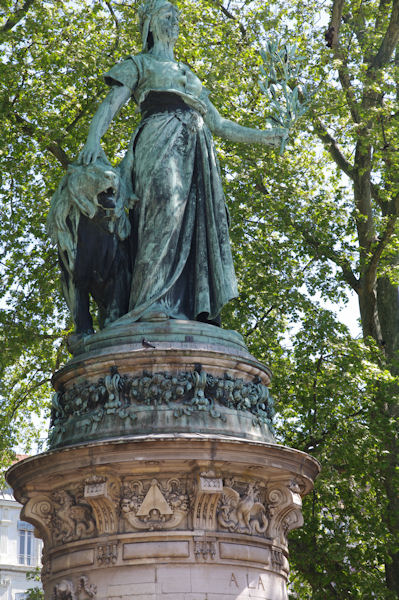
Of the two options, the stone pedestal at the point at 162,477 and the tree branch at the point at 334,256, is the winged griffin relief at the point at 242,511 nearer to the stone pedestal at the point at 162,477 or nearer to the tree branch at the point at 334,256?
the stone pedestal at the point at 162,477

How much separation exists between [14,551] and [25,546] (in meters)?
0.68

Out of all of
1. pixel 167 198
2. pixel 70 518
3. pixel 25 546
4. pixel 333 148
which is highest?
pixel 333 148

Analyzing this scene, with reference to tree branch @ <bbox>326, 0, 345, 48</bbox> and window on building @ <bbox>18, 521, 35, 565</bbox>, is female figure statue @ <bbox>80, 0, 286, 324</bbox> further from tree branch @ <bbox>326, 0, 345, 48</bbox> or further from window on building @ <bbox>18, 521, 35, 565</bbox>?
window on building @ <bbox>18, 521, 35, 565</bbox>

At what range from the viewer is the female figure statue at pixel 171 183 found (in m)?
8.50

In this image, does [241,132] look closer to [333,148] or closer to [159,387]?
[159,387]

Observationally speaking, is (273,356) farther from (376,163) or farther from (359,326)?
(376,163)

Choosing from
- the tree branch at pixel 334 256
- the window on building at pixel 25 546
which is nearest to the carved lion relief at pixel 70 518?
the tree branch at pixel 334 256

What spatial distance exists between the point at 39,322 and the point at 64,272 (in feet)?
33.6

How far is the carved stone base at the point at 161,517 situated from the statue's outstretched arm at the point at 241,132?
3.23 m

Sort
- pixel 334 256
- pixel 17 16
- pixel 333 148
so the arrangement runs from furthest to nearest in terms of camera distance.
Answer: pixel 333 148
pixel 17 16
pixel 334 256

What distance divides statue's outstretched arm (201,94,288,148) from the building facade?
35.4 m

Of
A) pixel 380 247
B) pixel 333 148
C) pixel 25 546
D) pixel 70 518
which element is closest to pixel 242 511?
pixel 70 518

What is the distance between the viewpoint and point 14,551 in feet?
143

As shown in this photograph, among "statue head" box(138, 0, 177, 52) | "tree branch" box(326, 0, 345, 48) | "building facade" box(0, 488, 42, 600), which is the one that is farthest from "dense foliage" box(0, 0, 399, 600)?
"building facade" box(0, 488, 42, 600)
